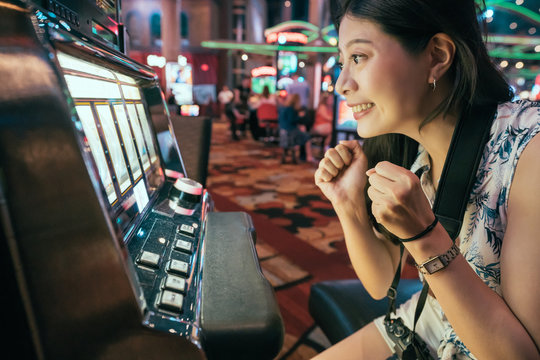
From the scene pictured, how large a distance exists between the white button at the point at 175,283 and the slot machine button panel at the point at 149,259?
0.12 feet

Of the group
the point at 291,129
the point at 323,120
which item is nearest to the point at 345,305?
the point at 291,129

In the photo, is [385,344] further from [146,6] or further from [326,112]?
[146,6]

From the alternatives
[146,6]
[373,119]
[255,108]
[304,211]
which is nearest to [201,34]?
[146,6]

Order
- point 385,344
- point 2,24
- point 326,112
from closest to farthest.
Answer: point 2,24, point 385,344, point 326,112

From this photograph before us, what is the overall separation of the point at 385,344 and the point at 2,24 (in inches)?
39.3

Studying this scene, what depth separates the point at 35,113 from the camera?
37 cm

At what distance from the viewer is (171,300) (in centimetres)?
48

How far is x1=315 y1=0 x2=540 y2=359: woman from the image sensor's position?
60cm

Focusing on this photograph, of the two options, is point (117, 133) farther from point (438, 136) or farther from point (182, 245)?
point (438, 136)

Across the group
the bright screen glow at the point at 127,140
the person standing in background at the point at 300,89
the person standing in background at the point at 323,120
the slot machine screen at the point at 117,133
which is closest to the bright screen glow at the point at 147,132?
the slot machine screen at the point at 117,133

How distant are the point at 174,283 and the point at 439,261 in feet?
1.44

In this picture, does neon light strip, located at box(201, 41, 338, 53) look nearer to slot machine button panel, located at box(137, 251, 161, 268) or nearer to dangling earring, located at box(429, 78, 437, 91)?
dangling earring, located at box(429, 78, 437, 91)

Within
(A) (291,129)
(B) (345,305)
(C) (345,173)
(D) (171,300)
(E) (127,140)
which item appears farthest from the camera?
(A) (291,129)

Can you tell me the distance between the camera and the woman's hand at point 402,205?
0.61 meters
